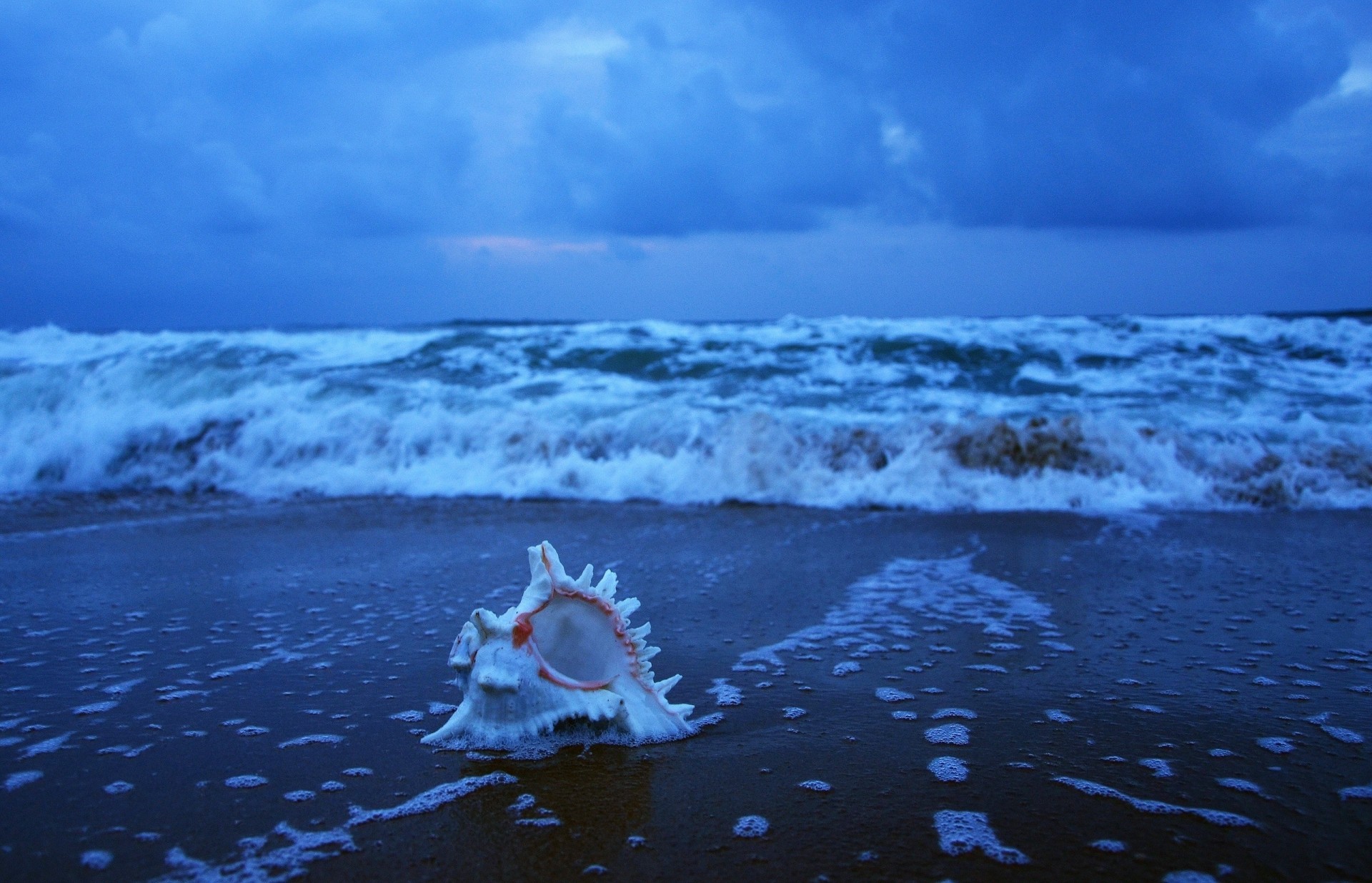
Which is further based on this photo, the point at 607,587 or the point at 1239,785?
the point at 607,587

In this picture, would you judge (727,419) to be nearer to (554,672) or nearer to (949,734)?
(949,734)

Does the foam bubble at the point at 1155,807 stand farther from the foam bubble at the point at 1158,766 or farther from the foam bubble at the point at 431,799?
the foam bubble at the point at 431,799

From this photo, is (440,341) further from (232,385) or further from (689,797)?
(689,797)

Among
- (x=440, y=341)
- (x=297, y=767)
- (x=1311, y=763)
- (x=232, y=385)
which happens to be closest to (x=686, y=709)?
(x=297, y=767)

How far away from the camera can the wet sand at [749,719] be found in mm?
2043

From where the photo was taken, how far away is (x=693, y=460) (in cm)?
828

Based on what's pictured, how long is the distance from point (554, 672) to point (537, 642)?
91mm

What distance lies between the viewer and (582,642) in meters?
2.54

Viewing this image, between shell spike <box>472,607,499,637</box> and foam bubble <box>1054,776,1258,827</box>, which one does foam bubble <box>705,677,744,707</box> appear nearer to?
shell spike <box>472,607,499,637</box>

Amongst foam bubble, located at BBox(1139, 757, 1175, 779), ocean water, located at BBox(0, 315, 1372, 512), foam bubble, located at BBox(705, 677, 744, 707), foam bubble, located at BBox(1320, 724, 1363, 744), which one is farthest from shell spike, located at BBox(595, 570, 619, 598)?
ocean water, located at BBox(0, 315, 1372, 512)

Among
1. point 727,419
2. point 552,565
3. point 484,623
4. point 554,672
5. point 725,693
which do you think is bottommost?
point 725,693

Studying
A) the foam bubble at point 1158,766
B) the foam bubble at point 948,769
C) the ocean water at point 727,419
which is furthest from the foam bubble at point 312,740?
Result: the ocean water at point 727,419

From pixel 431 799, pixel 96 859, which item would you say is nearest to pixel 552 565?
pixel 431 799

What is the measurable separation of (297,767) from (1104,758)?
2.08 metres
